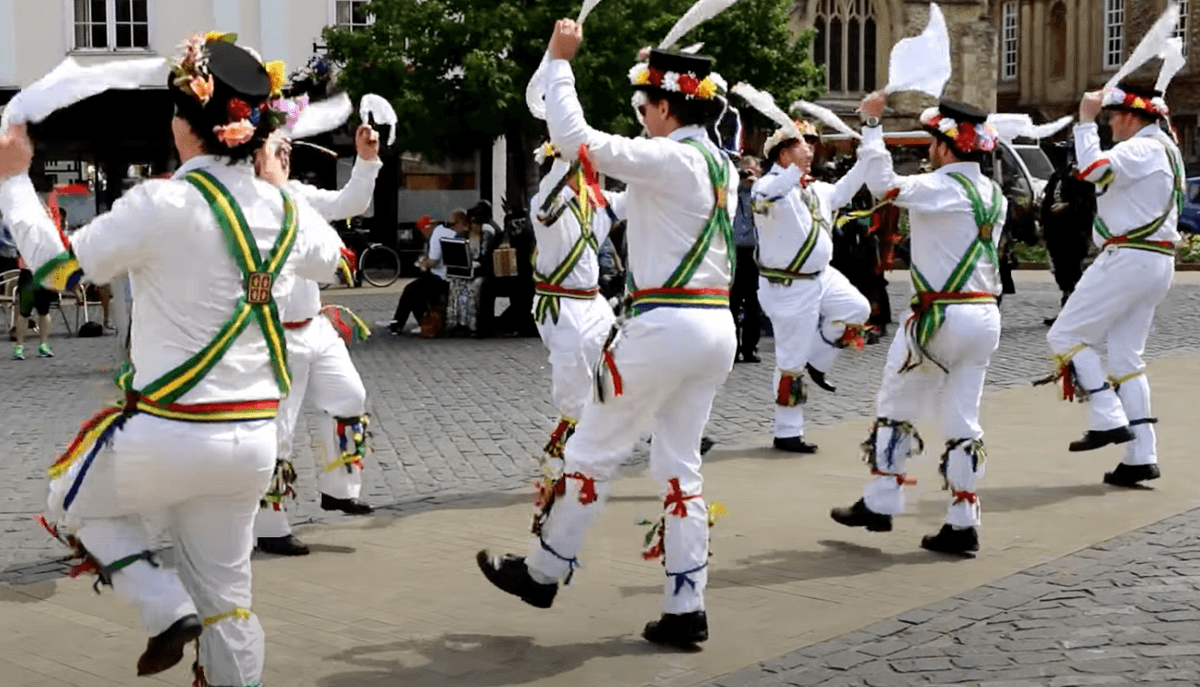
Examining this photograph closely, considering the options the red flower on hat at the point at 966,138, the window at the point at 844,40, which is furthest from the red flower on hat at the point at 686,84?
the window at the point at 844,40

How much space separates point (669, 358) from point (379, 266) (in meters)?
23.2

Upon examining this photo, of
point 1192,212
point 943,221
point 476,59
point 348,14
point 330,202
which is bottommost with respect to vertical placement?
point 1192,212

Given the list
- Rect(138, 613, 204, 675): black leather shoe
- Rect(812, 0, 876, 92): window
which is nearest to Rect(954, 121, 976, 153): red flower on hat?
Rect(138, 613, 204, 675): black leather shoe

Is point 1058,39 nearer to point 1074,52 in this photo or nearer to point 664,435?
point 1074,52

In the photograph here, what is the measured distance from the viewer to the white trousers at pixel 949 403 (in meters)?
7.47

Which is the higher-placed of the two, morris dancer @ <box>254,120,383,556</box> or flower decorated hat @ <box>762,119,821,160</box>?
flower decorated hat @ <box>762,119,821,160</box>

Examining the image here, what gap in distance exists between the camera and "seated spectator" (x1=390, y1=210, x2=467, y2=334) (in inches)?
737

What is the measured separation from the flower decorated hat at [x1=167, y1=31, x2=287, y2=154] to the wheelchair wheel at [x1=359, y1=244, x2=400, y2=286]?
73.8 feet

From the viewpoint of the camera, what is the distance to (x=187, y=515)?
15.5 feet

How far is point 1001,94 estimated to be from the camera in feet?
185

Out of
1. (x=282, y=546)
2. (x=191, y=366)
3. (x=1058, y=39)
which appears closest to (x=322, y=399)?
(x=282, y=546)

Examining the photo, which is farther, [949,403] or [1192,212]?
[1192,212]

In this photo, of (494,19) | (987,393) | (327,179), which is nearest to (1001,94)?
(327,179)

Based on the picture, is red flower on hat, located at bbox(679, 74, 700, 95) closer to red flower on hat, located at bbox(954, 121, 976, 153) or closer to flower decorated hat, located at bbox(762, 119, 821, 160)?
red flower on hat, located at bbox(954, 121, 976, 153)
